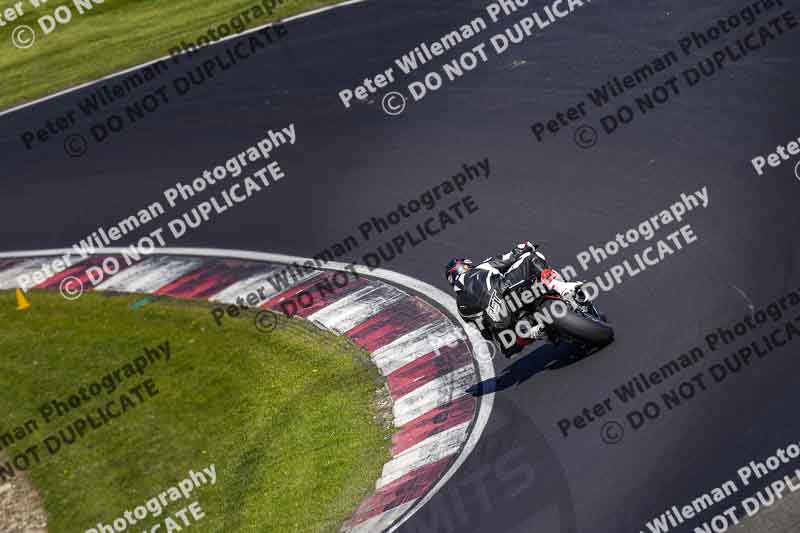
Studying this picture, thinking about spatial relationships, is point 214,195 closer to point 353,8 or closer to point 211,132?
point 211,132

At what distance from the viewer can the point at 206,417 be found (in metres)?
14.9

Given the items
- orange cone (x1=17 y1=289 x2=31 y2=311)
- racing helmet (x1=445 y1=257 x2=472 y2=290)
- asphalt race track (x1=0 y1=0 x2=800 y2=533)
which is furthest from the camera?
orange cone (x1=17 y1=289 x2=31 y2=311)

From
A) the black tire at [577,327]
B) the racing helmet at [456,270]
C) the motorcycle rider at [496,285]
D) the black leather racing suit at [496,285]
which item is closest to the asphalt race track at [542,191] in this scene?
the black tire at [577,327]

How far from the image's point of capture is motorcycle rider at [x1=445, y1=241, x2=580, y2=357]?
43.7ft

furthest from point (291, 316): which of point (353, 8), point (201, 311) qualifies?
point (353, 8)

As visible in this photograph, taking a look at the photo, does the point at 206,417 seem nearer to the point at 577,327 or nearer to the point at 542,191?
the point at 577,327

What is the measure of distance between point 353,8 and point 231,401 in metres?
13.3

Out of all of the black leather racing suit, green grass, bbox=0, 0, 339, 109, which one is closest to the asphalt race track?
the black leather racing suit

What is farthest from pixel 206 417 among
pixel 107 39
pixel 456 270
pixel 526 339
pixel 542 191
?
pixel 107 39

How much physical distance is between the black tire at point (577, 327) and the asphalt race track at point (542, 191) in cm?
37

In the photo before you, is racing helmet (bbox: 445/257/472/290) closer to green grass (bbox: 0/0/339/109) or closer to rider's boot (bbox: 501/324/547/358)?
rider's boot (bbox: 501/324/547/358)

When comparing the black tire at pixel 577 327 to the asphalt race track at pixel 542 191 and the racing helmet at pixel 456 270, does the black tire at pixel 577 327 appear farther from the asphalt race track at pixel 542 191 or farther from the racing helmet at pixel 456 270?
the racing helmet at pixel 456 270

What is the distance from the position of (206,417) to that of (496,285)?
500 cm

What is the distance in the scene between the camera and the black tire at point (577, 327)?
1302cm
